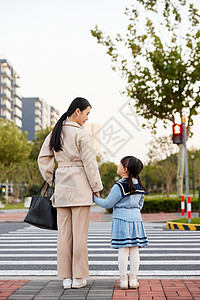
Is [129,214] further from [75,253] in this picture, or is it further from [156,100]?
[156,100]

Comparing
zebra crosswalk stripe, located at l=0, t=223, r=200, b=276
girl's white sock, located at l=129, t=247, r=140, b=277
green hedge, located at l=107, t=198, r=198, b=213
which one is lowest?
green hedge, located at l=107, t=198, r=198, b=213

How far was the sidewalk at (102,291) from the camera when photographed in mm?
3920

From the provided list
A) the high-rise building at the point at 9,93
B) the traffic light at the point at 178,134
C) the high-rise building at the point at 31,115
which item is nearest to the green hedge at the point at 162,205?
the traffic light at the point at 178,134

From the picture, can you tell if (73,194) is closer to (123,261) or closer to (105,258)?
(123,261)

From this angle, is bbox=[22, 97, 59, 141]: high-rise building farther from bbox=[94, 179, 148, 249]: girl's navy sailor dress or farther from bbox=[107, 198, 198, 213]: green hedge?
bbox=[94, 179, 148, 249]: girl's navy sailor dress

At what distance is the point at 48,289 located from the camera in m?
4.26

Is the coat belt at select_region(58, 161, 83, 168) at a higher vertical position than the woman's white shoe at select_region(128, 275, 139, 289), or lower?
higher

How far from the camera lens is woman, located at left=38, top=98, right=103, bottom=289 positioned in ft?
14.1

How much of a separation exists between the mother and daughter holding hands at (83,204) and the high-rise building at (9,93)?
72.1 metres

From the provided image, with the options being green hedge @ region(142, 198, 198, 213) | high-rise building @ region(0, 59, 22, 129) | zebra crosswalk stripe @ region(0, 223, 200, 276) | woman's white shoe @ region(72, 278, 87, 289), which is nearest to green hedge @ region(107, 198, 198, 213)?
green hedge @ region(142, 198, 198, 213)

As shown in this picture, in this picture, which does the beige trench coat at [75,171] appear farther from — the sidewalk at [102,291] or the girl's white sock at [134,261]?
the sidewalk at [102,291]

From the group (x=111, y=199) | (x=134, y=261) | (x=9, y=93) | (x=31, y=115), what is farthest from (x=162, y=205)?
(x=31, y=115)

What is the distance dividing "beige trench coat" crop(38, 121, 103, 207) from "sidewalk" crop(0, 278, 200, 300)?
815mm

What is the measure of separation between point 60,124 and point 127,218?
1154mm
